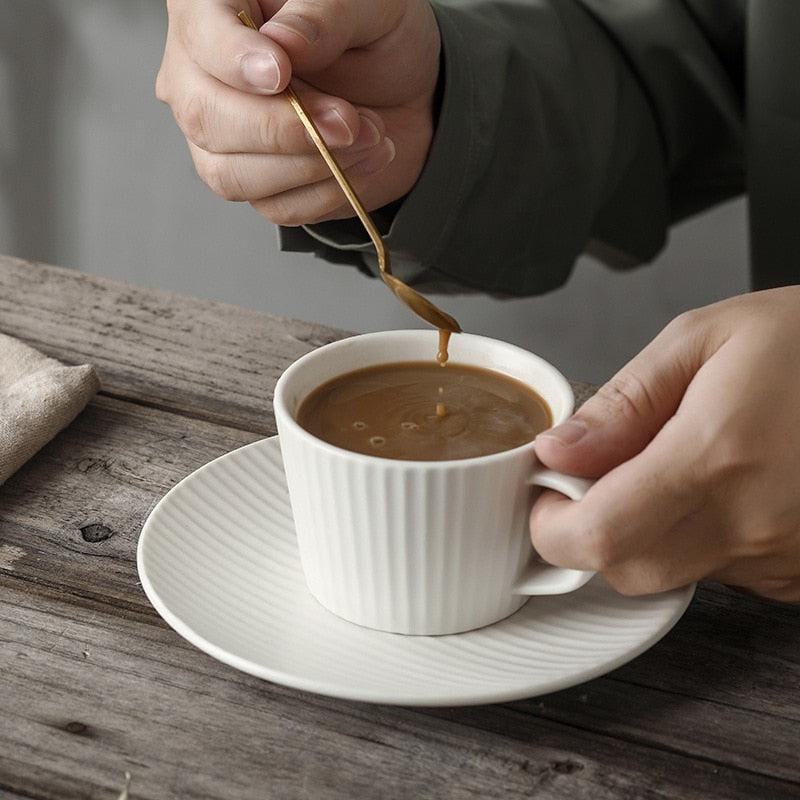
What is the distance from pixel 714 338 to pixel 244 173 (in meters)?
0.42

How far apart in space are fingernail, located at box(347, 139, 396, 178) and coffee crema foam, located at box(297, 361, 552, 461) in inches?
8.2

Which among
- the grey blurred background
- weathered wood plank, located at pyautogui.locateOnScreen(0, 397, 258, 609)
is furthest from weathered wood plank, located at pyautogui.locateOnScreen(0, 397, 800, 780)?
the grey blurred background

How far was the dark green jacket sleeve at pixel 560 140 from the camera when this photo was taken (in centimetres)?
113

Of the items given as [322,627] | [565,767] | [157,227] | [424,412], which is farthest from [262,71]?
[157,227]

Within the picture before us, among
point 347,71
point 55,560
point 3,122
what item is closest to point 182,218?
point 3,122

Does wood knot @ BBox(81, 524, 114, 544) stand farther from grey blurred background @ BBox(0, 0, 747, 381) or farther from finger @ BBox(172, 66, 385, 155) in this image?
grey blurred background @ BBox(0, 0, 747, 381)

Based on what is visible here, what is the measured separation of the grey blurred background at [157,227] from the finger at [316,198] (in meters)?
1.56

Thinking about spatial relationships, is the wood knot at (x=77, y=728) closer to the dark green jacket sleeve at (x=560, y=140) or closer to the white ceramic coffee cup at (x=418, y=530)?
the white ceramic coffee cup at (x=418, y=530)

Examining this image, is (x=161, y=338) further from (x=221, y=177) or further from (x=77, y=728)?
(x=77, y=728)

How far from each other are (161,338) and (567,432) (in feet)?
1.77

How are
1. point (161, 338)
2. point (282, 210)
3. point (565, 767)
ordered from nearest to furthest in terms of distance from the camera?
point (565, 767)
point (282, 210)
point (161, 338)

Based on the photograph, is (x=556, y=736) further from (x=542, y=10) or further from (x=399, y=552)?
(x=542, y=10)

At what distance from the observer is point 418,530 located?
2.17ft

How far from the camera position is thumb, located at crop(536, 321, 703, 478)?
0.65 metres
